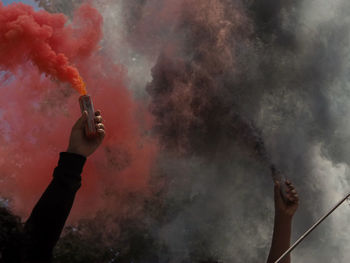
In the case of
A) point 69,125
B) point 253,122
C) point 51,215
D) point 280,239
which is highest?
point 253,122

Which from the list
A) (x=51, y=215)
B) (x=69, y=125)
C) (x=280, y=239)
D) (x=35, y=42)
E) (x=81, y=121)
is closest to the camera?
(x=51, y=215)

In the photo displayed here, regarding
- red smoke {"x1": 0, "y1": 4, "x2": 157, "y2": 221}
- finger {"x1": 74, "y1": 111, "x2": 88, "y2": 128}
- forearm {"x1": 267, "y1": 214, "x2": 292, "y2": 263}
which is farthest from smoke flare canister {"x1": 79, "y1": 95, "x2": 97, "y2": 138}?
forearm {"x1": 267, "y1": 214, "x2": 292, "y2": 263}

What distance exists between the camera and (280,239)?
3.08 m

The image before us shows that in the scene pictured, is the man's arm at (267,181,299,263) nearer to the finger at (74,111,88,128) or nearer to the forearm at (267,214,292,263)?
the forearm at (267,214,292,263)

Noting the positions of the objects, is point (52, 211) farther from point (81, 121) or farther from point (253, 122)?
point (253, 122)

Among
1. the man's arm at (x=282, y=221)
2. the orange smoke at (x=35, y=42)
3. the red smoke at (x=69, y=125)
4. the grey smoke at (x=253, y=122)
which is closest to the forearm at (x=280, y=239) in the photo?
the man's arm at (x=282, y=221)

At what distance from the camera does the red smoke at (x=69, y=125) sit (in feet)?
12.6

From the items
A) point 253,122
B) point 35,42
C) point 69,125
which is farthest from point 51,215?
point 253,122

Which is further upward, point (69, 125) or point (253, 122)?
point (253, 122)

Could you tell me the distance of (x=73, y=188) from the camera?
1664 mm

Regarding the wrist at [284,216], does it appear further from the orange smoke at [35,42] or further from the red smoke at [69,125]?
the orange smoke at [35,42]

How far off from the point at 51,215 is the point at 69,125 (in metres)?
2.75

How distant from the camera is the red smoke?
3.83 metres

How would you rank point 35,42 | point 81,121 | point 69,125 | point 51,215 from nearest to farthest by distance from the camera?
1. point 51,215
2. point 81,121
3. point 35,42
4. point 69,125
